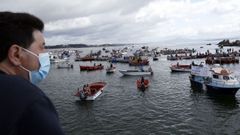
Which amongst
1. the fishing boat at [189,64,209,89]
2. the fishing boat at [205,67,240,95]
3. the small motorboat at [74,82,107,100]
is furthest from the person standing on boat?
the fishing boat at [189,64,209,89]

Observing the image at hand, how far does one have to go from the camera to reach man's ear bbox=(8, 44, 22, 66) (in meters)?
2.57

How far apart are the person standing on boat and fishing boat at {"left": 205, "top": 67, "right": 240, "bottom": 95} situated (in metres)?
42.0

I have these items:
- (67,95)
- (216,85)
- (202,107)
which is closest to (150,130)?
(202,107)

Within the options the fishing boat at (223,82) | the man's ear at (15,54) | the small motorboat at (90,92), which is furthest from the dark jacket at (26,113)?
the fishing boat at (223,82)

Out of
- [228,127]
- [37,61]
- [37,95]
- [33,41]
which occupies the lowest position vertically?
[228,127]

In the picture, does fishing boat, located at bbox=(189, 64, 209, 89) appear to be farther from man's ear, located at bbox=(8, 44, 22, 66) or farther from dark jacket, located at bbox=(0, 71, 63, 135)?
dark jacket, located at bbox=(0, 71, 63, 135)

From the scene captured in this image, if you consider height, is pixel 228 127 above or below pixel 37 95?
below

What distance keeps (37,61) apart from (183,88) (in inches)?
1978

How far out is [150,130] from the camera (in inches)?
1107

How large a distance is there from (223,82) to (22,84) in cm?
4338

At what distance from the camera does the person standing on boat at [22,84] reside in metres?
2.06

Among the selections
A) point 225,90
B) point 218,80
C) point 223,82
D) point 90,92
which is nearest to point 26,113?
point 90,92

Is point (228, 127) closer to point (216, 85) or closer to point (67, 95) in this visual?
point (216, 85)

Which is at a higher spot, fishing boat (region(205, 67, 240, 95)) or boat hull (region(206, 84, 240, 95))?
fishing boat (region(205, 67, 240, 95))
